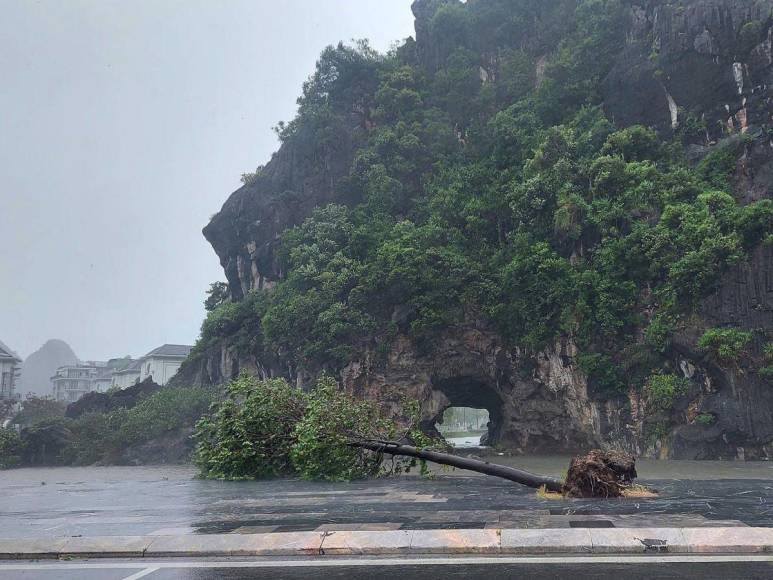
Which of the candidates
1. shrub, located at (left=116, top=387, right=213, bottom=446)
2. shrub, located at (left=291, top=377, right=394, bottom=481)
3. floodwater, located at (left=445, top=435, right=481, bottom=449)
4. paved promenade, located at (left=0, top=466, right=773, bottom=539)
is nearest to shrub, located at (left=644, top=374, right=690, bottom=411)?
floodwater, located at (left=445, top=435, right=481, bottom=449)

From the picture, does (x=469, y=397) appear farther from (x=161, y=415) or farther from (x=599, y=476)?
(x=599, y=476)

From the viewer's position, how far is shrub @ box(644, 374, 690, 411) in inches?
1097

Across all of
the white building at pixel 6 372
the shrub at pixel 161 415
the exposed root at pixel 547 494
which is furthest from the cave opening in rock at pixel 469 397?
the white building at pixel 6 372

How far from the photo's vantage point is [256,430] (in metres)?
16.7

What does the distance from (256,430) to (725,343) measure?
2059cm

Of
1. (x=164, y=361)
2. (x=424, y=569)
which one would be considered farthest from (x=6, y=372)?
(x=424, y=569)

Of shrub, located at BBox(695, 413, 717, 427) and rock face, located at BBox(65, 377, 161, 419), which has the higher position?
rock face, located at BBox(65, 377, 161, 419)

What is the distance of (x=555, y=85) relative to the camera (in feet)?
136

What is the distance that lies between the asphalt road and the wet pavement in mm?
1430

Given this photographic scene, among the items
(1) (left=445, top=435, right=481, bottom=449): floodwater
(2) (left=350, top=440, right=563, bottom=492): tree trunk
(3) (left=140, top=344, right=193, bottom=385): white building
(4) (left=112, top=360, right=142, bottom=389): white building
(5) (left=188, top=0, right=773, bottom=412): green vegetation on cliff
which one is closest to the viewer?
(2) (left=350, top=440, right=563, bottom=492): tree trunk

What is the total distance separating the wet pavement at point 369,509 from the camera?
28.9 ft

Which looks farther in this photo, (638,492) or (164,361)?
(164,361)

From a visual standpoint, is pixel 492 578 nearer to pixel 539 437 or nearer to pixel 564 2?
pixel 539 437

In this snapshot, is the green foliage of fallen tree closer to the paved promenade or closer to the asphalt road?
the paved promenade
